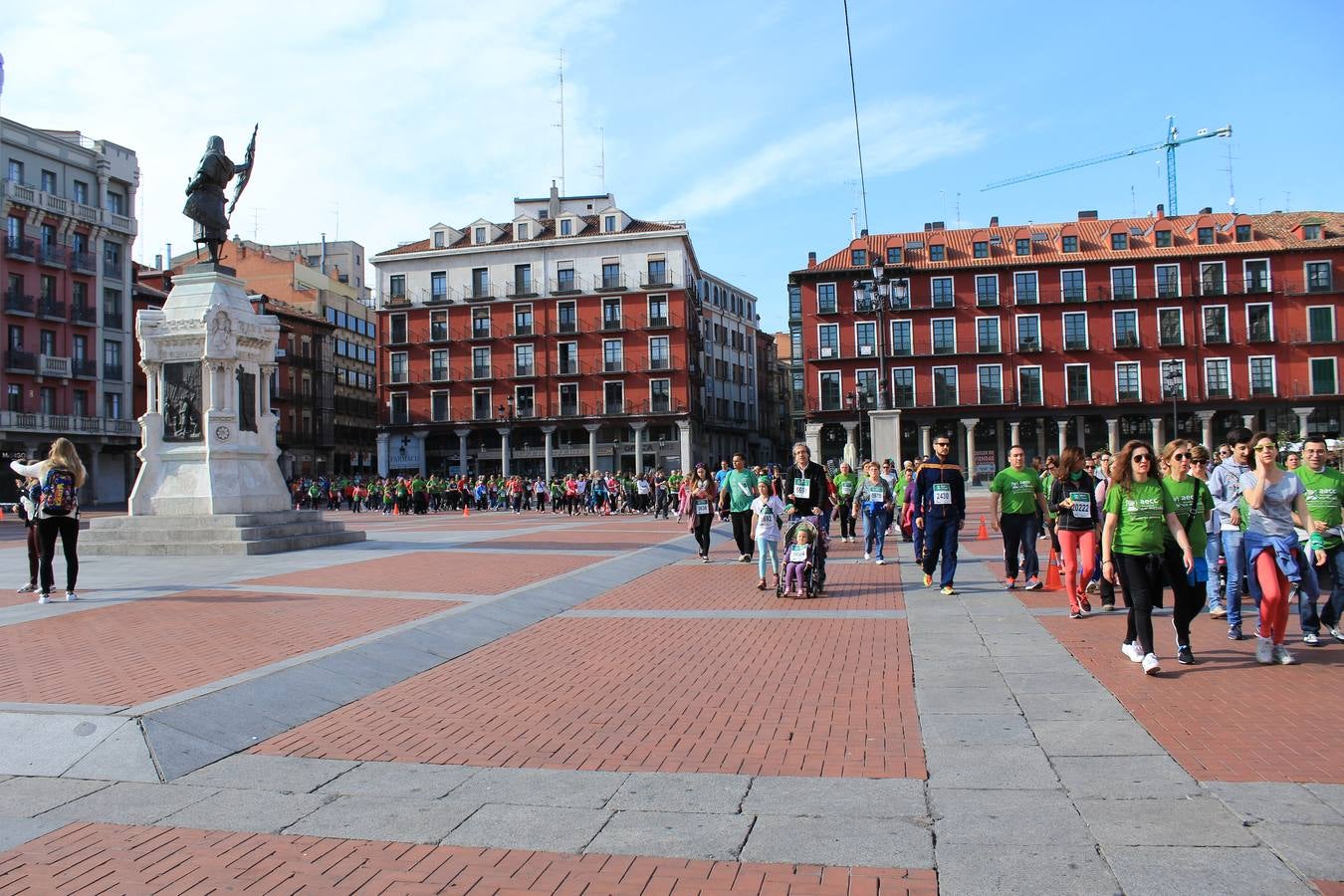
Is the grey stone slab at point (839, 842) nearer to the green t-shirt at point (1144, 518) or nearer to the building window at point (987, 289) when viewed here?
the green t-shirt at point (1144, 518)

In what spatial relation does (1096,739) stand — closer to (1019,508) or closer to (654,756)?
(654,756)

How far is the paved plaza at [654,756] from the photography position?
373 centimetres

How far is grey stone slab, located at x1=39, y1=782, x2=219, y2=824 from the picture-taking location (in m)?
4.43

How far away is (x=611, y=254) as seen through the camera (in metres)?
61.4

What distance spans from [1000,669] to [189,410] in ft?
49.4

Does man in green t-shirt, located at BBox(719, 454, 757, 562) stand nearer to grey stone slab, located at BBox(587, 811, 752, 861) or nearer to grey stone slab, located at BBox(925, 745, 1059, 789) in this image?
grey stone slab, located at BBox(925, 745, 1059, 789)

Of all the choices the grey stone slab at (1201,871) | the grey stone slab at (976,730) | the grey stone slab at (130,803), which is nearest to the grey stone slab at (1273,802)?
the grey stone slab at (1201,871)

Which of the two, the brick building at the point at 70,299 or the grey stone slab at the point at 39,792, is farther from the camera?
the brick building at the point at 70,299

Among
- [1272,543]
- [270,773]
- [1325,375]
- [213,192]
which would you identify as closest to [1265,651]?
[1272,543]

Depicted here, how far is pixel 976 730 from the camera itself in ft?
17.9

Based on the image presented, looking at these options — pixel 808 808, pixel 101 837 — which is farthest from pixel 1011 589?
pixel 101 837

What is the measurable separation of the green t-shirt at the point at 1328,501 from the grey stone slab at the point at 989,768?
4.04 m

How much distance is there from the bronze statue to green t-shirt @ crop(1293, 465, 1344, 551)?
17616mm

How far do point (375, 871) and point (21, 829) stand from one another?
175 centimetres
